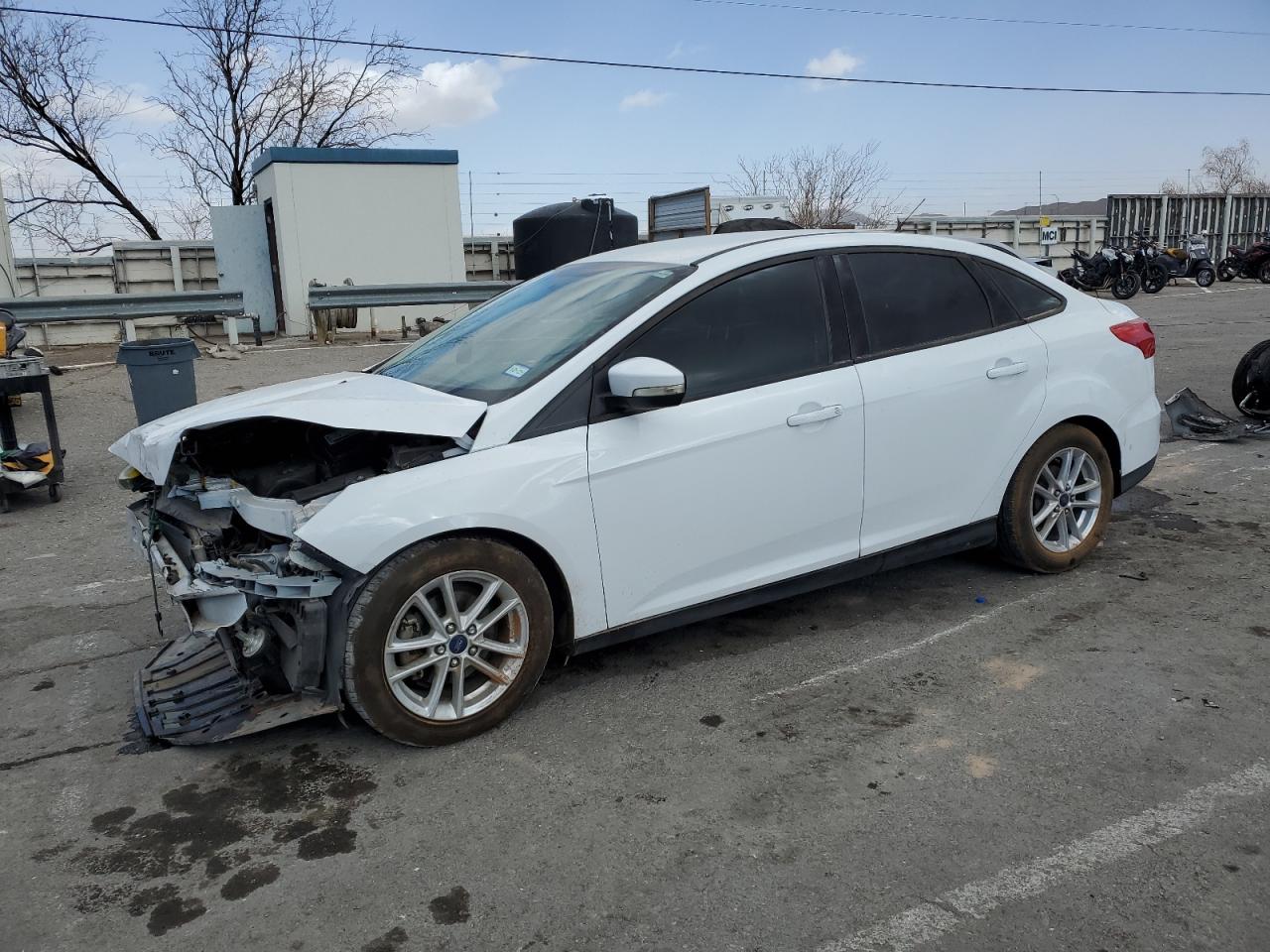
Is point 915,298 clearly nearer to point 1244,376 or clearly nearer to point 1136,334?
point 1136,334

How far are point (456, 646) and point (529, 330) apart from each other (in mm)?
1403

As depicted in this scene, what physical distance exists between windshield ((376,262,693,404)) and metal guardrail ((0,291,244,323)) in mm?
9418

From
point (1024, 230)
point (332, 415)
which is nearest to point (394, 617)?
point (332, 415)

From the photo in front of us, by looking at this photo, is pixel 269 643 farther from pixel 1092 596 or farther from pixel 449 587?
pixel 1092 596

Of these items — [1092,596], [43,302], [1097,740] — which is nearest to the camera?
[1097,740]

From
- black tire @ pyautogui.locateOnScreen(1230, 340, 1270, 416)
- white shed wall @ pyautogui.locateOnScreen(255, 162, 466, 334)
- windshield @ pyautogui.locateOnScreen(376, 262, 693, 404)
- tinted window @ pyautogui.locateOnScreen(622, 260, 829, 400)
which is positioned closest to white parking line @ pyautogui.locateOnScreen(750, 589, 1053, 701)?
tinted window @ pyautogui.locateOnScreen(622, 260, 829, 400)

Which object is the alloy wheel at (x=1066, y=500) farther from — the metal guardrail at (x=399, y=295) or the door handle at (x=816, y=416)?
the metal guardrail at (x=399, y=295)

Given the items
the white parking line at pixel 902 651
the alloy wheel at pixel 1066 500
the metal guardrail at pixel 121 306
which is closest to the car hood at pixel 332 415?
the white parking line at pixel 902 651

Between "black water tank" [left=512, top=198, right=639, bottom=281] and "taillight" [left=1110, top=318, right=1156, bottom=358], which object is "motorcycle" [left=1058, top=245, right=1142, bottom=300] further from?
"taillight" [left=1110, top=318, right=1156, bottom=358]

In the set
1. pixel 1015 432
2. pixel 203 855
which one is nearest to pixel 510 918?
pixel 203 855

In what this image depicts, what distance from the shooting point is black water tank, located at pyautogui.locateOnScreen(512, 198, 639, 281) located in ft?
62.5

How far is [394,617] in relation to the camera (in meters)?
3.33

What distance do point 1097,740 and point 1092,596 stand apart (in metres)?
1.49

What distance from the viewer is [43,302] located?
12.2 meters
